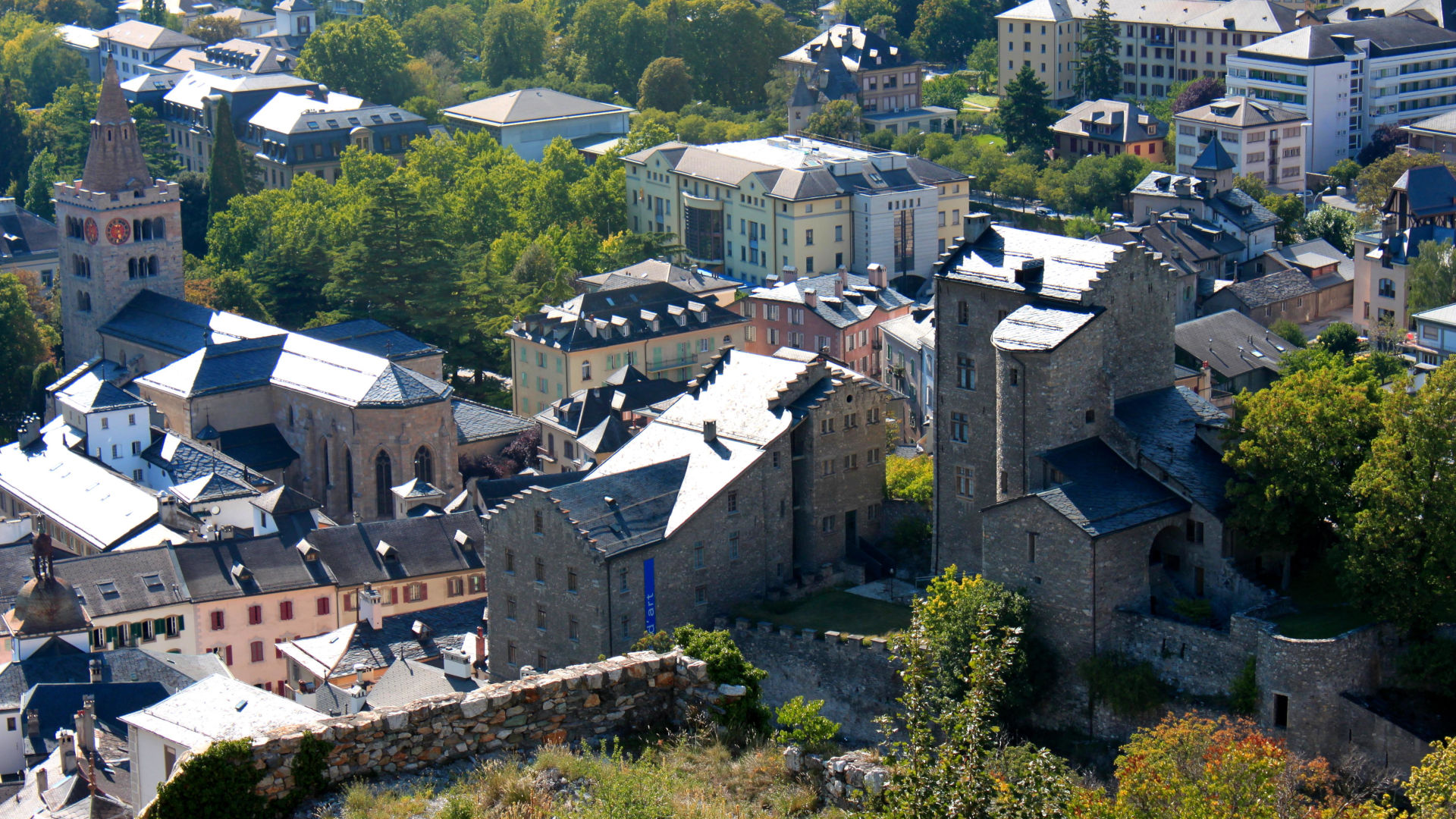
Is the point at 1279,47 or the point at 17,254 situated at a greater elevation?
the point at 1279,47

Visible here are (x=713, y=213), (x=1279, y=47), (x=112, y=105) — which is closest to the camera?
(x=112, y=105)

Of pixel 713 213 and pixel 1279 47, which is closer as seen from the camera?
pixel 713 213

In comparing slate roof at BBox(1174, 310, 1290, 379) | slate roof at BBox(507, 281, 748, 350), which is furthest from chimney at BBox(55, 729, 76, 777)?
slate roof at BBox(1174, 310, 1290, 379)

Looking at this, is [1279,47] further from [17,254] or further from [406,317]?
[17,254]

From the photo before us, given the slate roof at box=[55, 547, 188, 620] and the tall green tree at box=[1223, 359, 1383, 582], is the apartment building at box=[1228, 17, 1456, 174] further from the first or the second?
the tall green tree at box=[1223, 359, 1383, 582]

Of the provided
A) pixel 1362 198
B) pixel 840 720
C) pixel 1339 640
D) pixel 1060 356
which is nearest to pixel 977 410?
pixel 1060 356

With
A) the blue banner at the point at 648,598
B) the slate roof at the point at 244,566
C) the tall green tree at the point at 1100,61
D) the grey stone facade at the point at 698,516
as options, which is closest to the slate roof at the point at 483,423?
the slate roof at the point at 244,566
